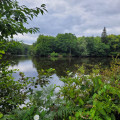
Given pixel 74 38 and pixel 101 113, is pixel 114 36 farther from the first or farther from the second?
pixel 101 113

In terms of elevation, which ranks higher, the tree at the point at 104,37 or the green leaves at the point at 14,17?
the tree at the point at 104,37

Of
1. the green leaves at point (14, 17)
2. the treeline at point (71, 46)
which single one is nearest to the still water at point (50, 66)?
the green leaves at point (14, 17)

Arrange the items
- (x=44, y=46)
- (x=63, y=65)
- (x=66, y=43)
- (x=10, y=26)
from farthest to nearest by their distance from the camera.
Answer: (x=44, y=46) → (x=66, y=43) → (x=63, y=65) → (x=10, y=26)

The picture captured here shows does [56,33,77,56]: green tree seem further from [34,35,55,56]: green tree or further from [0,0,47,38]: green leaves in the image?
Result: [0,0,47,38]: green leaves

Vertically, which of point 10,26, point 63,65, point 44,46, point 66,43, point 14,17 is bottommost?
point 63,65

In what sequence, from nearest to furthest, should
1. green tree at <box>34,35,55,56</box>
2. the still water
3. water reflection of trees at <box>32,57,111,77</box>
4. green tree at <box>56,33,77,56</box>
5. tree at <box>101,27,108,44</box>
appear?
the still water, water reflection of trees at <box>32,57,111,77</box>, green tree at <box>56,33,77,56</box>, green tree at <box>34,35,55,56</box>, tree at <box>101,27,108,44</box>

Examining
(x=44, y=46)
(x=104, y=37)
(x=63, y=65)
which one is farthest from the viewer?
(x=104, y=37)

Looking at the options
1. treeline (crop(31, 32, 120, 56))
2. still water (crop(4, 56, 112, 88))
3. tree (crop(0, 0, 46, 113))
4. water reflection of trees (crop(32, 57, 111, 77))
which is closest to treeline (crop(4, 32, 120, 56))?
treeline (crop(31, 32, 120, 56))

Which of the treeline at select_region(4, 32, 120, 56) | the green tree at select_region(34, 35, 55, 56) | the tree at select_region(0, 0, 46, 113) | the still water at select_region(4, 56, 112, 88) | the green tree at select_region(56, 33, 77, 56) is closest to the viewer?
the tree at select_region(0, 0, 46, 113)

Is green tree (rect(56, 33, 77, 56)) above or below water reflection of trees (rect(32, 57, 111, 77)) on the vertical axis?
above

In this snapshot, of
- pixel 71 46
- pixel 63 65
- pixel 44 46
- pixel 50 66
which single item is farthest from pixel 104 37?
pixel 50 66

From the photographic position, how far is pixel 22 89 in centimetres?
241

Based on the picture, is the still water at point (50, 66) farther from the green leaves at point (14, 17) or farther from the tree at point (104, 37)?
the tree at point (104, 37)

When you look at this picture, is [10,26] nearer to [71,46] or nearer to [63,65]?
[63,65]
